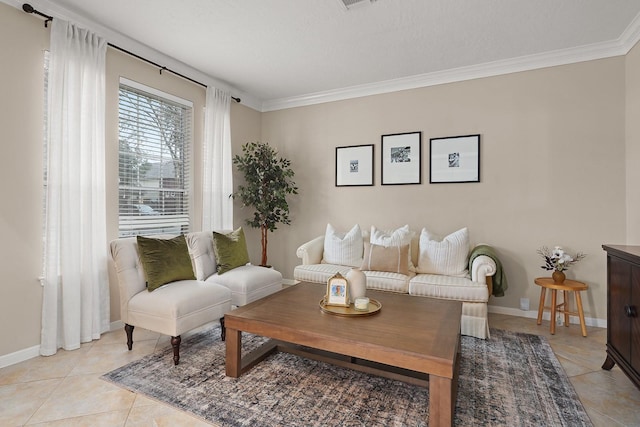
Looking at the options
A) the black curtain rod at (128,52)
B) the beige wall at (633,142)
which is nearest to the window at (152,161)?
the black curtain rod at (128,52)

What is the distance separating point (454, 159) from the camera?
3.91 m

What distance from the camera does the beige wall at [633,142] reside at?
9.80 feet

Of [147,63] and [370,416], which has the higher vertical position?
[147,63]

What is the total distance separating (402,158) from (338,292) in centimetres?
239

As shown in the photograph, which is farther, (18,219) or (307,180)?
(307,180)

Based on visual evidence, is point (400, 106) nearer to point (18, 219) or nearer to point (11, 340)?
point (18, 219)

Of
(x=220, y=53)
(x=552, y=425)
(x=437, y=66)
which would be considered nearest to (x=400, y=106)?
(x=437, y=66)

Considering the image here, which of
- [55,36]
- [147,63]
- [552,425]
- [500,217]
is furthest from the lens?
[500,217]

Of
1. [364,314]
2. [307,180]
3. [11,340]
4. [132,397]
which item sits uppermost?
[307,180]

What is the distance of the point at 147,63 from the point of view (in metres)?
3.46

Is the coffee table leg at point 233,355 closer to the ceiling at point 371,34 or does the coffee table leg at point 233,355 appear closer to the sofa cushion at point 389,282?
the sofa cushion at point 389,282

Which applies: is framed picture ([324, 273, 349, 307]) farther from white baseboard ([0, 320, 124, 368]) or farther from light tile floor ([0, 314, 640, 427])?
white baseboard ([0, 320, 124, 368])

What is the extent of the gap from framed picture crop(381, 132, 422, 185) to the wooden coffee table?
74.0 inches

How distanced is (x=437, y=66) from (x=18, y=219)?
4220 mm
